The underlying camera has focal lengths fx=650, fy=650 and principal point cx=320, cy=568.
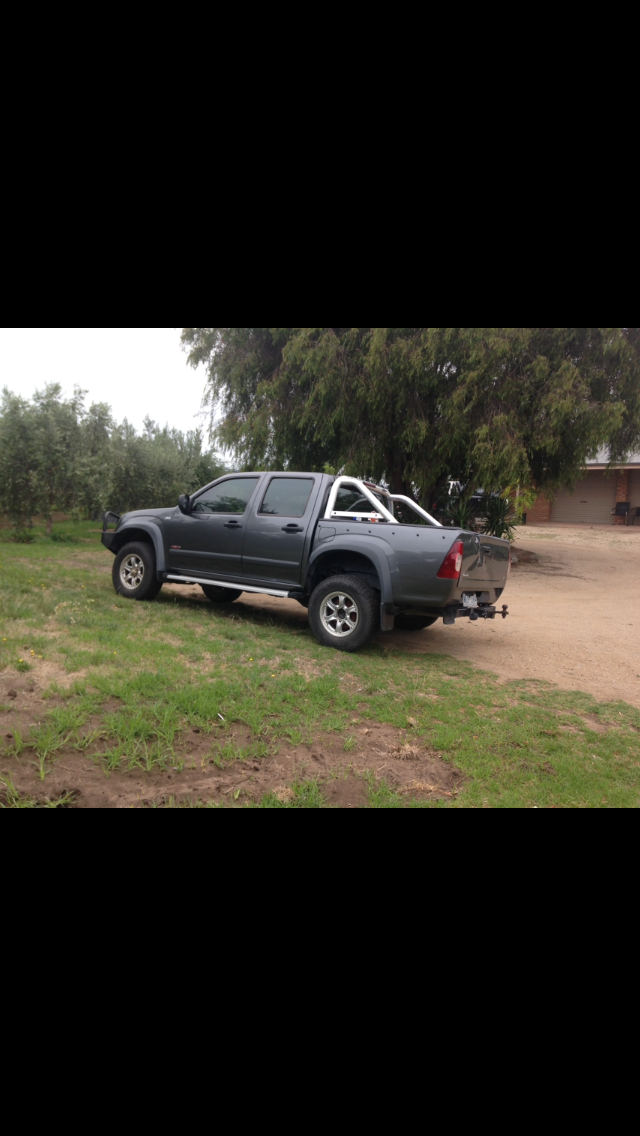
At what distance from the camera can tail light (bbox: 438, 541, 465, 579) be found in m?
5.98

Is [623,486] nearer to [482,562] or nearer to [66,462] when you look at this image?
[66,462]

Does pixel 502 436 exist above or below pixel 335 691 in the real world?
above

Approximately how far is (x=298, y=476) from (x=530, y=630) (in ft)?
12.7

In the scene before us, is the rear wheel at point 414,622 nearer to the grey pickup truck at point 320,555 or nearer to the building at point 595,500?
the grey pickup truck at point 320,555

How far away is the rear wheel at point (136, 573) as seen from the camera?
790 cm

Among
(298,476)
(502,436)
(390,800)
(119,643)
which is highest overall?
(502,436)

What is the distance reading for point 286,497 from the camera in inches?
289

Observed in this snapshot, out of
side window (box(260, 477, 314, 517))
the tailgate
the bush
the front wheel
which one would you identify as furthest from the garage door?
the front wheel

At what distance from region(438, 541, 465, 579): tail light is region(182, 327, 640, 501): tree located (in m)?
9.32

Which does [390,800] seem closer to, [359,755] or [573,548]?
[359,755]

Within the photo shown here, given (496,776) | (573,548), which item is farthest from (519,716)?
(573,548)

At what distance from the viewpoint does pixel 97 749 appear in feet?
12.3

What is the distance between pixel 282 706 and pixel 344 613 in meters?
1.97

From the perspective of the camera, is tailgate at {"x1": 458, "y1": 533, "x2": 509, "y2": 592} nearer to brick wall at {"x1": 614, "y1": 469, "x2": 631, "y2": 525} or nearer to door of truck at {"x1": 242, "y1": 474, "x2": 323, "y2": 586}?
door of truck at {"x1": 242, "y1": 474, "x2": 323, "y2": 586}
